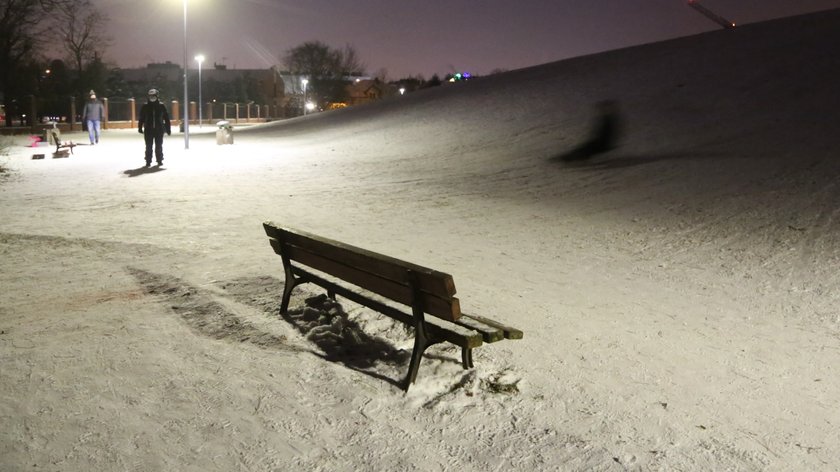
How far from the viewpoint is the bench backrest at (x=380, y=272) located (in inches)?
156

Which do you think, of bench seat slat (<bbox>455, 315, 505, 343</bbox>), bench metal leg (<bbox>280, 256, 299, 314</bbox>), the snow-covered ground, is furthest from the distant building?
bench seat slat (<bbox>455, 315, 505, 343</bbox>)

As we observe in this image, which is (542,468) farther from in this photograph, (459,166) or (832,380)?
(459,166)

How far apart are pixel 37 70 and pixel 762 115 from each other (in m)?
38.8

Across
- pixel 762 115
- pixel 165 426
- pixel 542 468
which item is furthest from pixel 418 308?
pixel 762 115

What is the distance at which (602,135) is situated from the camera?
18047 mm

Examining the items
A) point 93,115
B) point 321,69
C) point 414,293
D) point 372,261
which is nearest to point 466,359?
point 414,293

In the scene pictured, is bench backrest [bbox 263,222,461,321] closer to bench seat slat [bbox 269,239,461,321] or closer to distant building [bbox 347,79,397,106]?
bench seat slat [bbox 269,239,461,321]

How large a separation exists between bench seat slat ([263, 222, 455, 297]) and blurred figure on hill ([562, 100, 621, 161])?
446 inches

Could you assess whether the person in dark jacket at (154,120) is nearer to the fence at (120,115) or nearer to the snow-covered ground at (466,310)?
the snow-covered ground at (466,310)

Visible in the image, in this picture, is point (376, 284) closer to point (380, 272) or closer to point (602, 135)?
point (380, 272)

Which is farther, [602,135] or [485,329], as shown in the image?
[602,135]

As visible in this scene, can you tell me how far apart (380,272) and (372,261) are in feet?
0.30

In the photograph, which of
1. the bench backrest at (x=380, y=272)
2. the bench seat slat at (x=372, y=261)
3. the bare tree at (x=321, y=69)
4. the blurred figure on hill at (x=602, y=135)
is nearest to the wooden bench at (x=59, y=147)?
the blurred figure on hill at (x=602, y=135)

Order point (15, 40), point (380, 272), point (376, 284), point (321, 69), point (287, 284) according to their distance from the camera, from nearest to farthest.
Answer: point (380, 272) → point (376, 284) → point (287, 284) → point (15, 40) → point (321, 69)
